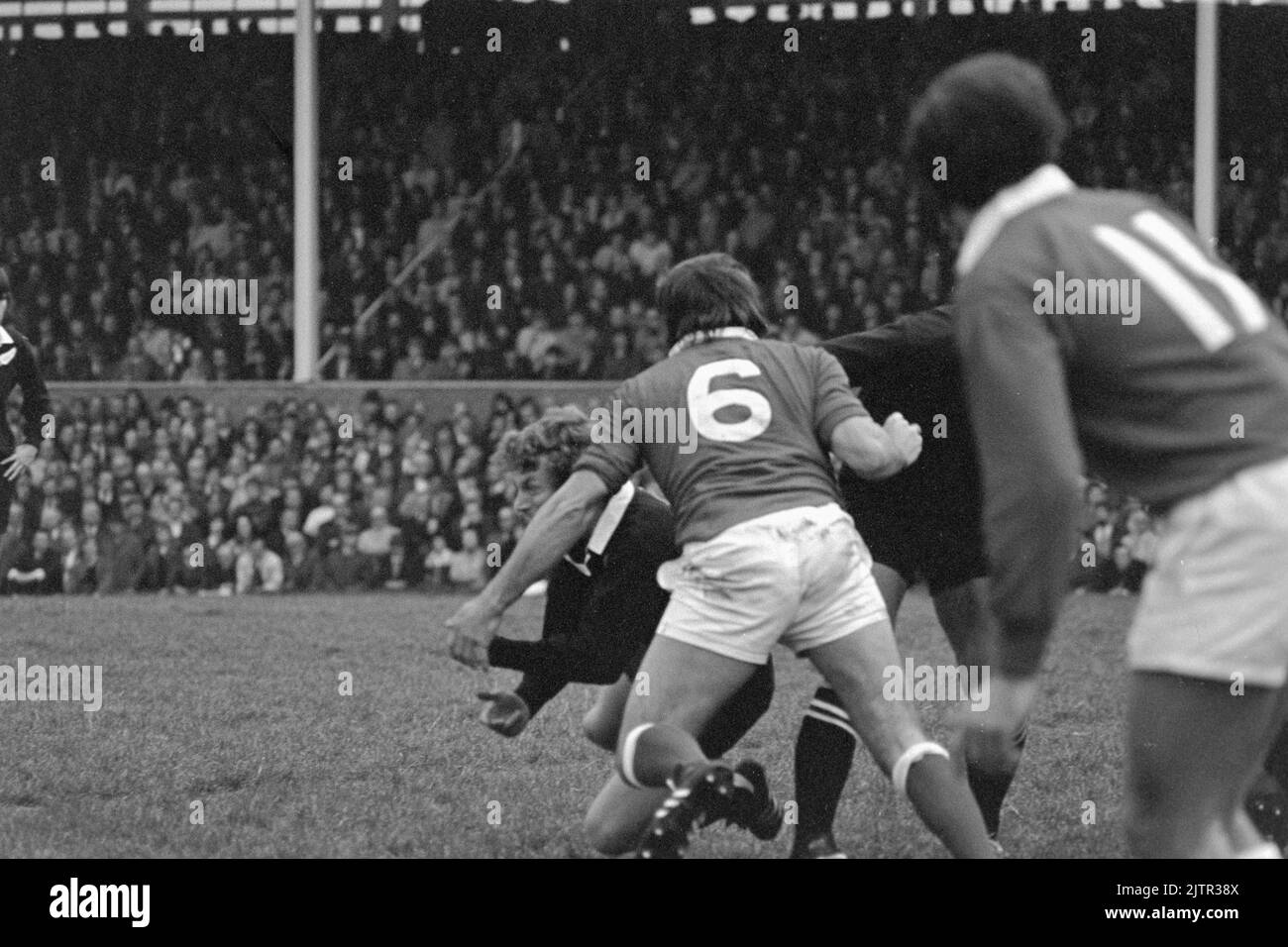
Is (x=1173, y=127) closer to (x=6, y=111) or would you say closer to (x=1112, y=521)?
(x=1112, y=521)

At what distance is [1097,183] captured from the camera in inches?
828

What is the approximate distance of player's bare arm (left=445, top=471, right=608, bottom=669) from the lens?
180 inches

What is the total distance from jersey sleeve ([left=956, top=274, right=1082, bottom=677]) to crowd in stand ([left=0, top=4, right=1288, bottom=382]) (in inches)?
624

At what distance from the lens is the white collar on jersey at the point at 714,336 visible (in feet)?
16.3

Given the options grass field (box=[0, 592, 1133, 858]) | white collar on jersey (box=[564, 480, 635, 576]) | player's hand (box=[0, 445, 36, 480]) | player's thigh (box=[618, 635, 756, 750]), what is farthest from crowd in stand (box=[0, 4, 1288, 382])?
player's thigh (box=[618, 635, 756, 750])

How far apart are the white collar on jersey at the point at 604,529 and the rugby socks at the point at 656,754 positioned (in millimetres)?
836

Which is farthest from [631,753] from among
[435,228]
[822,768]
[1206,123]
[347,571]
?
[435,228]

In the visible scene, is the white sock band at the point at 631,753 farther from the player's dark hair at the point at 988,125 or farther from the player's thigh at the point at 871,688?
the player's dark hair at the point at 988,125

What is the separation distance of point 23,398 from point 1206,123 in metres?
12.7

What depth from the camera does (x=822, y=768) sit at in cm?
539

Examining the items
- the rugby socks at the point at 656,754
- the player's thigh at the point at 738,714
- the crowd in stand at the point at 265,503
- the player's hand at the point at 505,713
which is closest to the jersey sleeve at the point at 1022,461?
the rugby socks at the point at 656,754

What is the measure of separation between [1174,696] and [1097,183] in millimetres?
18679

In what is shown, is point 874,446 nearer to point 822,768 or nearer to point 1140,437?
point 822,768

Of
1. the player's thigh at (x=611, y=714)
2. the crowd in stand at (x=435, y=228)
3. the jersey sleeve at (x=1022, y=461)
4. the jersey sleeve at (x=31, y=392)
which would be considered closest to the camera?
the jersey sleeve at (x=1022, y=461)
